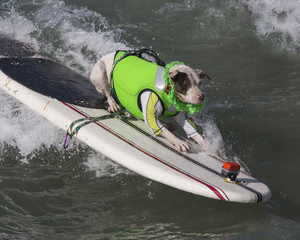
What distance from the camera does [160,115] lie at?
5.08 m

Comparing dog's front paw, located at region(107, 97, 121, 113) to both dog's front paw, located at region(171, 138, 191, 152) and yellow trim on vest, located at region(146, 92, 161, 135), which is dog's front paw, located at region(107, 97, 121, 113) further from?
dog's front paw, located at region(171, 138, 191, 152)

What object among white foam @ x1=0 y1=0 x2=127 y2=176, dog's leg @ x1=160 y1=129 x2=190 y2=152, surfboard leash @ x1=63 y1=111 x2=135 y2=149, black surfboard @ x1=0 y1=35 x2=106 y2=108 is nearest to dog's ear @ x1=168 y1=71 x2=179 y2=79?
dog's leg @ x1=160 y1=129 x2=190 y2=152

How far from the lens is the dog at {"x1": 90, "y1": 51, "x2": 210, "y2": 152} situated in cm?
453

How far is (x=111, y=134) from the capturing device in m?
5.26

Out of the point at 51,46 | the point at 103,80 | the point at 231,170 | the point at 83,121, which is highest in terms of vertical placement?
the point at 51,46

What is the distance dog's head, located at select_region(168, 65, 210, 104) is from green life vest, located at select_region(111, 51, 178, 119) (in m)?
0.23

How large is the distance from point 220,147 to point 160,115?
828 millimetres

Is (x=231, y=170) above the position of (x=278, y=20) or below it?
below

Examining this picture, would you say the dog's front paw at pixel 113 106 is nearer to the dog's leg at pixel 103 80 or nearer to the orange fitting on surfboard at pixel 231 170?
the dog's leg at pixel 103 80

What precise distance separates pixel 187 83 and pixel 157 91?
16.7 inches

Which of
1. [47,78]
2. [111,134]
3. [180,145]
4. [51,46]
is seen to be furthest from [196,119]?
[51,46]

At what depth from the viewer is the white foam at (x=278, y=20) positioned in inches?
345

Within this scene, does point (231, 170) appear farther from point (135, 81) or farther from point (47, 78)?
point (47, 78)

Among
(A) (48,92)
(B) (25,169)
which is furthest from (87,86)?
(B) (25,169)
